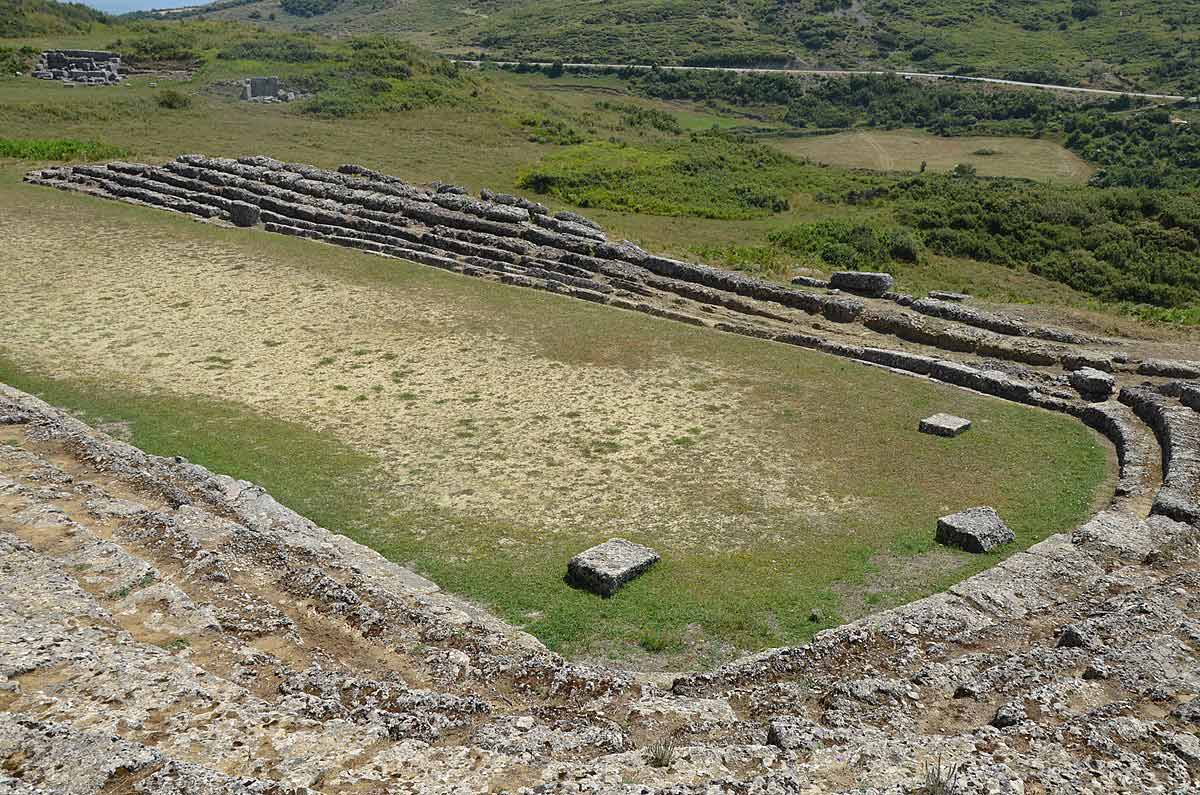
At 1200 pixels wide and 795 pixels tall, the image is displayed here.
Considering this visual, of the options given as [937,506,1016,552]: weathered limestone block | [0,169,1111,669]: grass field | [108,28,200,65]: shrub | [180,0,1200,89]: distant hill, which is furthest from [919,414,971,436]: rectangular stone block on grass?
[180,0,1200,89]: distant hill

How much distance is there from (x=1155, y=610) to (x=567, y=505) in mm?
8872

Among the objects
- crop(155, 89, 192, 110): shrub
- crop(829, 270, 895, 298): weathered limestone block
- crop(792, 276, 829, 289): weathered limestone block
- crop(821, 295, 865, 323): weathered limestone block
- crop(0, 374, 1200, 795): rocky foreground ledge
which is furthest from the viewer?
crop(155, 89, 192, 110): shrub

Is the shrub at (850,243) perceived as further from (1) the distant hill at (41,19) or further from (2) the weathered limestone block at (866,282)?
(1) the distant hill at (41,19)

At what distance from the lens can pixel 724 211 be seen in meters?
44.2

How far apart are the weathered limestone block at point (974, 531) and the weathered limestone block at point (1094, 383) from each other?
863 centimetres

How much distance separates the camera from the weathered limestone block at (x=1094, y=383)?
21.8 m

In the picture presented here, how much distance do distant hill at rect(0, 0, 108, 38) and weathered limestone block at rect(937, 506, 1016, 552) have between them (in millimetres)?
82668

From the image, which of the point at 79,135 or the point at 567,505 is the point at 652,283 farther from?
the point at 79,135

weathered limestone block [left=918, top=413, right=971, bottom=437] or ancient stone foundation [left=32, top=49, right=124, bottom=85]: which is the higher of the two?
ancient stone foundation [left=32, top=49, right=124, bottom=85]

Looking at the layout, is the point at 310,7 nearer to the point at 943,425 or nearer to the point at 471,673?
the point at 943,425

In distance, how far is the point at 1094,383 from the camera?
21875 mm

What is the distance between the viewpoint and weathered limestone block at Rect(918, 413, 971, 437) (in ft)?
63.6

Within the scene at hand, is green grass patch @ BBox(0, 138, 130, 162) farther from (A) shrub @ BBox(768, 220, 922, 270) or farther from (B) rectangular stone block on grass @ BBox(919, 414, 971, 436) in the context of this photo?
(B) rectangular stone block on grass @ BBox(919, 414, 971, 436)

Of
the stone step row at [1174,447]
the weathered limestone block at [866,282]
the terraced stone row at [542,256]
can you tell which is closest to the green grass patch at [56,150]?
the terraced stone row at [542,256]
